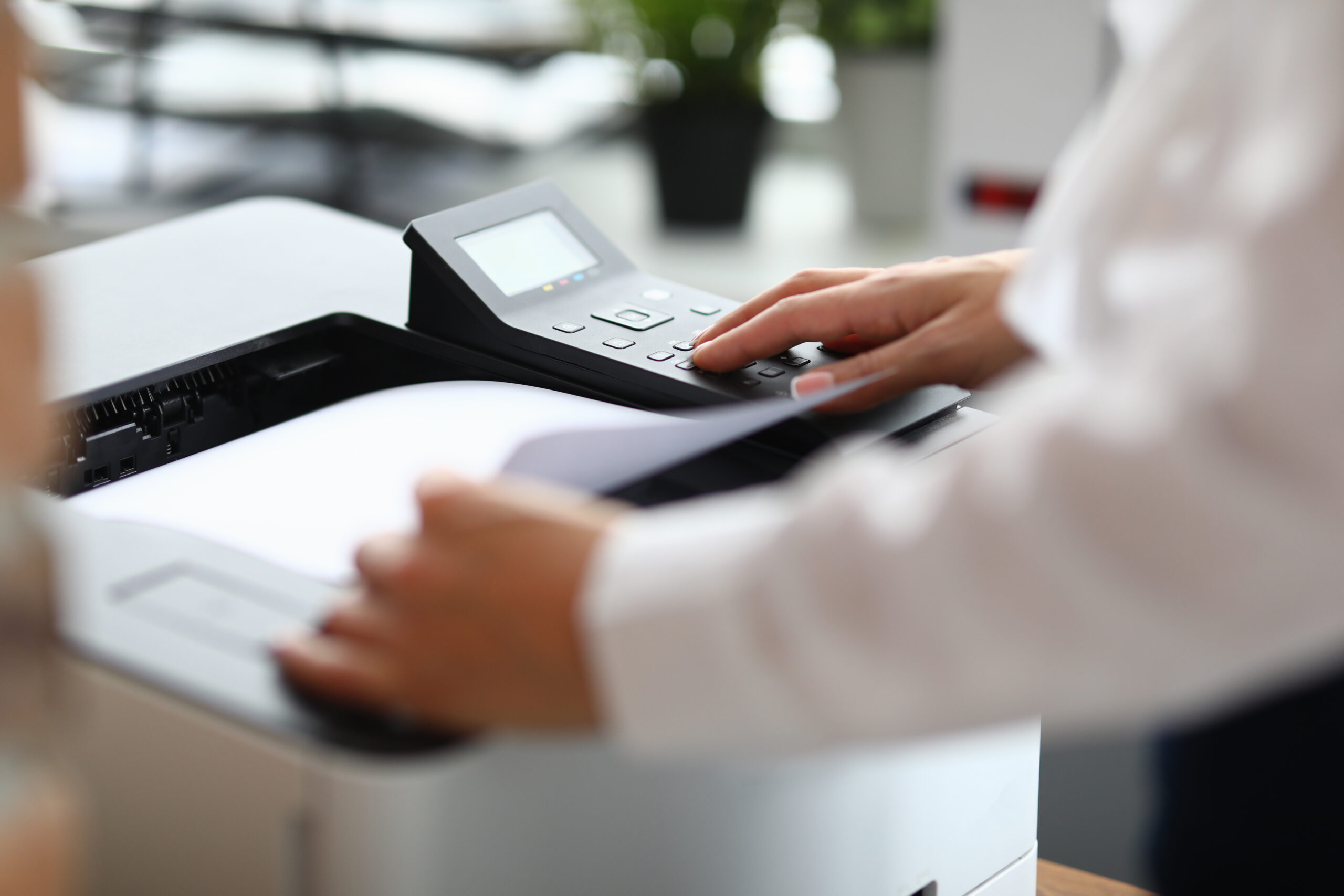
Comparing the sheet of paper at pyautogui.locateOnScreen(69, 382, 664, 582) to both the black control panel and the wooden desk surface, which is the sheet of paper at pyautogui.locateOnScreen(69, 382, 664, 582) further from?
the wooden desk surface

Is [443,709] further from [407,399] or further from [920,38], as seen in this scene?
[920,38]

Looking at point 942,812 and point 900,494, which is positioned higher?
point 900,494

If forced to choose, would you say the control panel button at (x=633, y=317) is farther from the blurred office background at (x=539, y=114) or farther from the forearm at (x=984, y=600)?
the blurred office background at (x=539, y=114)

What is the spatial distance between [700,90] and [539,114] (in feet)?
2.01

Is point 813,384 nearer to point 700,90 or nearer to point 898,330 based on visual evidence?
point 898,330

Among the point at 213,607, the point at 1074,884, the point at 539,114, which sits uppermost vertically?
the point at 539,114

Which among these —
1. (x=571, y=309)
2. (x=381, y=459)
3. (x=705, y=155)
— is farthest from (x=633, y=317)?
(x=705, y=155)

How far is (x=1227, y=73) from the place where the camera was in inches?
14.5

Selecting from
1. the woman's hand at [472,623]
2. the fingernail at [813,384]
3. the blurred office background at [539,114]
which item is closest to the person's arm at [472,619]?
the woman's hand at [472,623]

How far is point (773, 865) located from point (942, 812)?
3.7 inches

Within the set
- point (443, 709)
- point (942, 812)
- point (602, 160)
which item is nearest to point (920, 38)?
point (602, 160)

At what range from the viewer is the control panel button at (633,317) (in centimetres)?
65

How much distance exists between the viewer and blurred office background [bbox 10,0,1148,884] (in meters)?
2.65

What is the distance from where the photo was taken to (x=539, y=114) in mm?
3166
